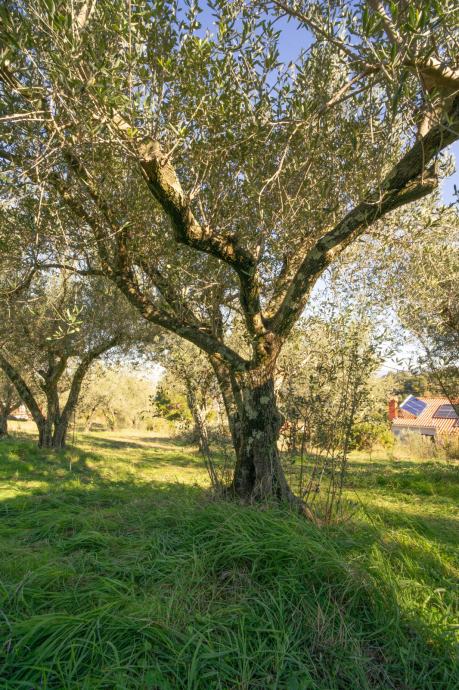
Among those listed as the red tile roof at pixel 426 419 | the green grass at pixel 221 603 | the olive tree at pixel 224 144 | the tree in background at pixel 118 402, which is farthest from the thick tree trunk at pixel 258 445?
the red tile roof at pixel 426 419

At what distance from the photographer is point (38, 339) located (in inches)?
608

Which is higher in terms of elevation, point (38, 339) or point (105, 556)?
point (38, 339)

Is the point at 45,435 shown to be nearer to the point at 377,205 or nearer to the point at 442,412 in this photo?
the point at 377,205

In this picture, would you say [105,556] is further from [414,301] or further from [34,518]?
[414,301]

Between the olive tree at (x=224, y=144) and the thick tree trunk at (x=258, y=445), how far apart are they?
0.02 metres

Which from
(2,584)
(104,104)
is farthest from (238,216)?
(2,584)

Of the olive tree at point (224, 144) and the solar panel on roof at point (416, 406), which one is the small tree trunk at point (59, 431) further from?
the solar panel on roof at point (416, 406)

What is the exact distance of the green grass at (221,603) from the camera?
2758 millimetres

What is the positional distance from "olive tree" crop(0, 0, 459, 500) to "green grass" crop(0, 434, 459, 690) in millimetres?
1682

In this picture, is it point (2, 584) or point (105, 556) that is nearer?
point (2, 584)

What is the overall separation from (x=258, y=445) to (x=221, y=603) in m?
2.76

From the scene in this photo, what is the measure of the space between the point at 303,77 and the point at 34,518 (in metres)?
7.02

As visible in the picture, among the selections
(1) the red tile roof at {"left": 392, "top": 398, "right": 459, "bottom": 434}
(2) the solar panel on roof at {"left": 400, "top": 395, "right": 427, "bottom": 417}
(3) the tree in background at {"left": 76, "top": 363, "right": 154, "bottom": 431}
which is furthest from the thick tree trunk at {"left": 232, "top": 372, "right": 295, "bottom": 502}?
(2) the solar panel on roof at {"left": 400, "top": 395, "right": 427, "bottom": 417}

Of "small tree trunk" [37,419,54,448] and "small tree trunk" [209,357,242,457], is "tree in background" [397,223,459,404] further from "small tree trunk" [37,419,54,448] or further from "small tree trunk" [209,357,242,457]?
"small tree trunk" [37,419,54,448]
